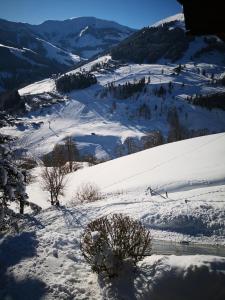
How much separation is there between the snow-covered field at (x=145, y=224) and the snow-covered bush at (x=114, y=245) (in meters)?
0.51

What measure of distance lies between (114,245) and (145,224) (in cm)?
1676

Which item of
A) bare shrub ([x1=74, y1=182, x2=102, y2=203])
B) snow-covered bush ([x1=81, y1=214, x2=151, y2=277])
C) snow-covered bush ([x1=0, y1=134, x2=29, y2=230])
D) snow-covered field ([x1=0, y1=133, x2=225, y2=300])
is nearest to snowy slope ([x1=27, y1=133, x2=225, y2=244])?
snow-covered field ([x1=0, y1=133, x2=225, y2=300])

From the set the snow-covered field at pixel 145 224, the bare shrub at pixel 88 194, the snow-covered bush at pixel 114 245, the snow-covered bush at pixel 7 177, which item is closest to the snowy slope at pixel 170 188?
the snow-covered field at pixel 145 224

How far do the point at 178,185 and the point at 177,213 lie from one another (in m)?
10.9

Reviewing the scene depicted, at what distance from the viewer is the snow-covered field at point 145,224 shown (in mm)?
11773

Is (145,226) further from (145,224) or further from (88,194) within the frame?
(88,194)

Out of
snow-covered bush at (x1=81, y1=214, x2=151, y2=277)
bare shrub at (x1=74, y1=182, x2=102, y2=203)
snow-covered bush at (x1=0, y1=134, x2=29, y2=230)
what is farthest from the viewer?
bare shrub at (x1=74, y1=182, x2=102, y2=203)

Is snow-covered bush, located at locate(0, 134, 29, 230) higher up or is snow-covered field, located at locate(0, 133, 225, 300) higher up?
snow-covered bush, located at locate(0, 134, 29, 230)

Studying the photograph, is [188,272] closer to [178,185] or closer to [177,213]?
[177,213]

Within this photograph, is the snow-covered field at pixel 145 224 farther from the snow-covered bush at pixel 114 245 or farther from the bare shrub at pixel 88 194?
the bare shrub at pixel 88 194

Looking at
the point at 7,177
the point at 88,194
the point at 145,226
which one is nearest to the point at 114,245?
the point at 7,177

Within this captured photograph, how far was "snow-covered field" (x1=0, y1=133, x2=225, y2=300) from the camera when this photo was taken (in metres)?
11.8

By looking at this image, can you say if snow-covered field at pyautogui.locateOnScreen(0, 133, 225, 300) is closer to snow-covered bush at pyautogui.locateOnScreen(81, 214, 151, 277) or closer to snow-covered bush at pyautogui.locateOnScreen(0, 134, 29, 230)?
snow-covered bush at pyautogui.locateOnScreen(81, 214, 151, 277)

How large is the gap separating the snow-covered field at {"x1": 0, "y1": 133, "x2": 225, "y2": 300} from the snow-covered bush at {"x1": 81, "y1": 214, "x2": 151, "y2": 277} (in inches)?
20.3
